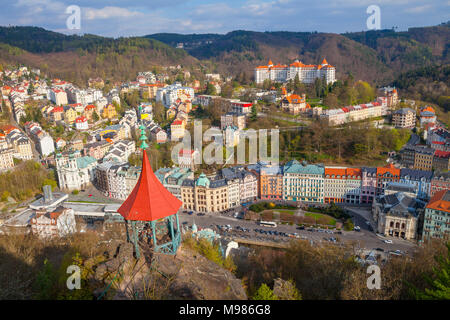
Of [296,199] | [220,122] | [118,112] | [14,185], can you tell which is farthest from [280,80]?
[14,185]

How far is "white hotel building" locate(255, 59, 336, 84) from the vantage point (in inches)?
2256

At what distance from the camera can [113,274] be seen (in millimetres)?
6289

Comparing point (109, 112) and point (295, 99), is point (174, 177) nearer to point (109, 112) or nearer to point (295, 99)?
point (295, 99)

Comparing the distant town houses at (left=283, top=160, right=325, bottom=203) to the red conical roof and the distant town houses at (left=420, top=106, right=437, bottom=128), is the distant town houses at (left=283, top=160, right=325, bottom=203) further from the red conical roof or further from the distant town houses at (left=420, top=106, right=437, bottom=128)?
the red conical roof

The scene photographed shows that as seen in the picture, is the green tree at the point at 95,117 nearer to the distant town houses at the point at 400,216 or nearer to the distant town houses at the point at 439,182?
the distant town houses at the point at 400,216

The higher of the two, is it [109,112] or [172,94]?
[172,94]

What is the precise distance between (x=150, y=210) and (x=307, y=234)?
2172cm

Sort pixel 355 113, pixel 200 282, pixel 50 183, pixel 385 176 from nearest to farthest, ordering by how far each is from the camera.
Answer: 1. pixel 200 282
2. pixel 385 176
3. pixel 50 183
4. pixel 355 113

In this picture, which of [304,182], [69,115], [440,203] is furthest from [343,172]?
[69,115]

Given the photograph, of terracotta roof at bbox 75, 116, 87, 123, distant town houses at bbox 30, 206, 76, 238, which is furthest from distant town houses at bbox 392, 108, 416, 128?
terracotta roof at bbox 75, 116, 87, 123

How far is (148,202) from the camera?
6.96m

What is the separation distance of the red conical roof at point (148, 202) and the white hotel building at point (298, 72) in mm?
52316

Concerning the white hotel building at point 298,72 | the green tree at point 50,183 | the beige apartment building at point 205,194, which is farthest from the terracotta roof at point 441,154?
the green tree at point 50,183

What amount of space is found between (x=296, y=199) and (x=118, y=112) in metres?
35.4
